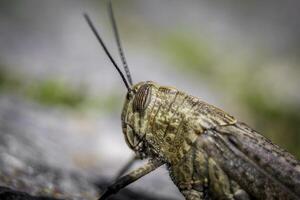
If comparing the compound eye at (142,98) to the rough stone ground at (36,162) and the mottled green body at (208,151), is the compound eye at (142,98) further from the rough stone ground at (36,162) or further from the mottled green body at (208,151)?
the rough stone ground at (36,162)

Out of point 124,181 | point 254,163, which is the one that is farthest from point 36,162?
point 254,163

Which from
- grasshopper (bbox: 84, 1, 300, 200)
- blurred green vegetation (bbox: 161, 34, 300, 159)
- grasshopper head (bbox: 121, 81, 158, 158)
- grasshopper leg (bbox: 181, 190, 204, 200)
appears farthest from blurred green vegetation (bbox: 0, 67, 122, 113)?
grasshopper leg (bbox: 181, 190, 204, 200)

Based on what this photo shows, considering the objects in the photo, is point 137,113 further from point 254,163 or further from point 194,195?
point 254,163

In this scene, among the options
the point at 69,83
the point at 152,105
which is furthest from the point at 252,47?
the point at 152,105

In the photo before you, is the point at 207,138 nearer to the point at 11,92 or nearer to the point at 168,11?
the point at 11,92

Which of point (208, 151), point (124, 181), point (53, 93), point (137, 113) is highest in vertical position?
point (53, 93)

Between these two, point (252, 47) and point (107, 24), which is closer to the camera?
point (107, 24)

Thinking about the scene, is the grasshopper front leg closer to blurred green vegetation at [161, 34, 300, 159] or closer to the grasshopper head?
the grasshopper head

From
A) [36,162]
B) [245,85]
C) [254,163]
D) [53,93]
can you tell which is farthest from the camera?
[245,85]
